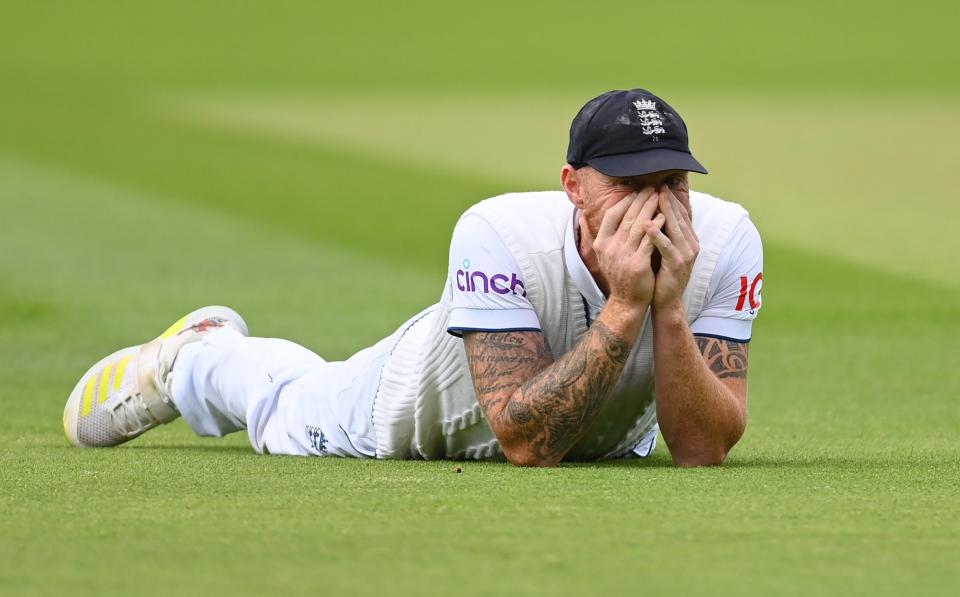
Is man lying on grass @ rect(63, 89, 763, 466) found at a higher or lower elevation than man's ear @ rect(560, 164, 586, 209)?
lower

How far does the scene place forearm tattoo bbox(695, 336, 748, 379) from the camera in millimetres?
4316

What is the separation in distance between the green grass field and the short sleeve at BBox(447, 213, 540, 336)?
1.19ft

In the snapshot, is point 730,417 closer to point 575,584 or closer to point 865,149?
point 575,584

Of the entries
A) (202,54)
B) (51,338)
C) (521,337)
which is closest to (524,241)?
(521,337)

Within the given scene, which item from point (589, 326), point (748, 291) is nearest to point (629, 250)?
point (589, 326)

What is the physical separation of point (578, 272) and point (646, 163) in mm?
365

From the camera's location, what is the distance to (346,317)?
9.74 metres

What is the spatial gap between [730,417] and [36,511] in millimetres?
1670

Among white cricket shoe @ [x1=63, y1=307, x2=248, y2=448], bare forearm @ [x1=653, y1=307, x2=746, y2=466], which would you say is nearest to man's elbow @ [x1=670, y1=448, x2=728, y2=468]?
bare forearm @ [x1=653, y1=307, x2=746, y2=466]

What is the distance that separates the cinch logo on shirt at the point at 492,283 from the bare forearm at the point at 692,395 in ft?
1.12

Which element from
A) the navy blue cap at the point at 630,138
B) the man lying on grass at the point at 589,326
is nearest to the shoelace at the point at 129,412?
the man lying on grass at the point at 589,326

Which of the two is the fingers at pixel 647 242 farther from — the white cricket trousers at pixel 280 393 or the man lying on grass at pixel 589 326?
the white cricket trousers at pixel 280 393

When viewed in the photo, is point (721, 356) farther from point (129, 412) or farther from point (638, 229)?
point (129, 412)

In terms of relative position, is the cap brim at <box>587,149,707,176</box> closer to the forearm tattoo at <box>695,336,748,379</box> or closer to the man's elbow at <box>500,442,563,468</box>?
the forearm tattoo at <box>695,336,748,379</box>
